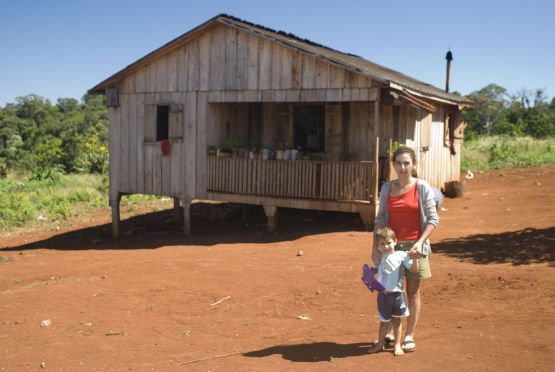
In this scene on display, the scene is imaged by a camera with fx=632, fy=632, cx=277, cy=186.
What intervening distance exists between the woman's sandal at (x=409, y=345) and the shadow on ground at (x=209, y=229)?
779cm

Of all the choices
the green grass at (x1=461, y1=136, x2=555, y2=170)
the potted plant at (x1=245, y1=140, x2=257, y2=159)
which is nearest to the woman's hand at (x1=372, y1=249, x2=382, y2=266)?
the potted plant at (x1=245, y1=140, x2=257, y2=159)

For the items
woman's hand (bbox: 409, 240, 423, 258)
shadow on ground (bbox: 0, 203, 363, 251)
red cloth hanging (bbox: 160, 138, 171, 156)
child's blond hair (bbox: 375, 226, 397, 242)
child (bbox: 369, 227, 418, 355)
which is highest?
red cloth hanging (bbox: 160, 138, 171, 156)

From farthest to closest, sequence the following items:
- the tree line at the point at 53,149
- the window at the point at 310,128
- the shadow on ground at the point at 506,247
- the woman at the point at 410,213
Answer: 1. the tree line at the point at 53,149
2. the window at the point at 310,128
3. the shadow on ground at the point at 506,247
4. the woman at the point at 410,213

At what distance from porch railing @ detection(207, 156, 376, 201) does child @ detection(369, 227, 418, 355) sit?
24.5ft

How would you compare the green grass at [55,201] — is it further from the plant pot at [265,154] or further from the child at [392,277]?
the child at [392,277]

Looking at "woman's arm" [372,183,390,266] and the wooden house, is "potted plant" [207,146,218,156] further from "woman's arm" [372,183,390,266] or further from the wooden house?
"woman's arm" [372,183,390,266]

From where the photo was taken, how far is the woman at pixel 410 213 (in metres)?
5.68

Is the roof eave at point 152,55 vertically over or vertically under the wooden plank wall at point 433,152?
over

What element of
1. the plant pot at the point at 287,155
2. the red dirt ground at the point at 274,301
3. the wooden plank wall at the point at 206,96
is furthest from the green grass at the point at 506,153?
the plant pot at the point at 287,155

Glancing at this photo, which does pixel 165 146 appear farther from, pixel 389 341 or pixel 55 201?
pixel 389 341

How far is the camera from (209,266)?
11281mm

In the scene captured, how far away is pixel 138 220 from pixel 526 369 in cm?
1549

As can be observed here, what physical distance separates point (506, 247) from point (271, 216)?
561cm

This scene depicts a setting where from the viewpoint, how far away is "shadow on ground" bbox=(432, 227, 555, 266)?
9.87m
